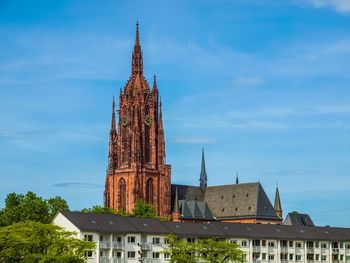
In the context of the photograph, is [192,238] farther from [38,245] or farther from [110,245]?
[38,245]

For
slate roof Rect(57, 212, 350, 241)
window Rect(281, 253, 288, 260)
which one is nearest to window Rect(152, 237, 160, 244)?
slate roof Rect(57, 212, 350, 241)

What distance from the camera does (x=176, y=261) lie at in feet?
493

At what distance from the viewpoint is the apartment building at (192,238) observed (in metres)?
153

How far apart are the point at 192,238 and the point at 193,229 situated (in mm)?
5255

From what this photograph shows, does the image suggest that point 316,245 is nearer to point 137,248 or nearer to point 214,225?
point 214,225

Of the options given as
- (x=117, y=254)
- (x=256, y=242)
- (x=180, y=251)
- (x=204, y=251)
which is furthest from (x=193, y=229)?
(x=117, y=254)

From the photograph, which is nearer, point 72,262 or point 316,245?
point 72,262

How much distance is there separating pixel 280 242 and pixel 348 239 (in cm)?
2011

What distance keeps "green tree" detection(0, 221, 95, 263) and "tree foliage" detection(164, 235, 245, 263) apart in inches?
772

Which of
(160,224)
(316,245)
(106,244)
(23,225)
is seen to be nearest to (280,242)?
(316,245)

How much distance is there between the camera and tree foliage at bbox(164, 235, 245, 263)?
5935 inches

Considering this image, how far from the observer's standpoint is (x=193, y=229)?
172875 mm

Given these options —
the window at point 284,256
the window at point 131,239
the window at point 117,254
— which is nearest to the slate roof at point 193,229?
the window at point 131,239

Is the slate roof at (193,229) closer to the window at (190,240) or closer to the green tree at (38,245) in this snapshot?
the window at (190,240)
